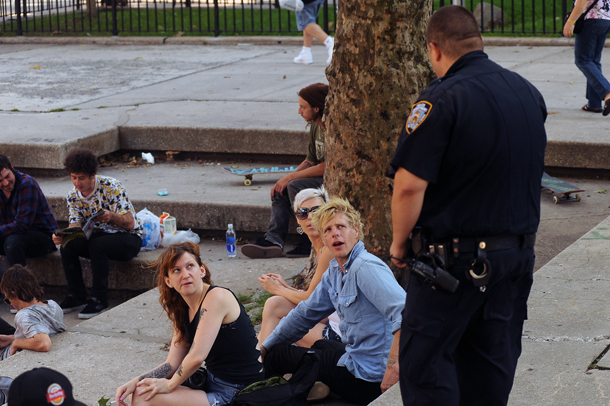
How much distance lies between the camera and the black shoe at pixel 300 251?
6191 mm

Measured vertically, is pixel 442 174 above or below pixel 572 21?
below

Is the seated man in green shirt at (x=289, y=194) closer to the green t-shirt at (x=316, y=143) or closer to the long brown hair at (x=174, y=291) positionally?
the green t-shirt at (x=316, y=143)

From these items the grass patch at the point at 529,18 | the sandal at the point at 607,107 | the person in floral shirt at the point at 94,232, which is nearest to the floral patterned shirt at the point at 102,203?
the person in floral shirt at the point at 94,232

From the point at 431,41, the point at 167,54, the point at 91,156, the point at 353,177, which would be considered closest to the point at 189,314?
the point at 353,177

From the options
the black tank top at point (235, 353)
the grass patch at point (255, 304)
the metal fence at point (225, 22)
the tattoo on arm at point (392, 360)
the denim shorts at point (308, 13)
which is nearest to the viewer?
the tattoo on arm at point (392, 360)

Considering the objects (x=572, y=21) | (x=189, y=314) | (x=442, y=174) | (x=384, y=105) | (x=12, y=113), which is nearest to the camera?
(x=442, y=174)

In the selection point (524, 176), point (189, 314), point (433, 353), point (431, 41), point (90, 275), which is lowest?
point (90, 275)

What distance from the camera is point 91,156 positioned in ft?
19.2

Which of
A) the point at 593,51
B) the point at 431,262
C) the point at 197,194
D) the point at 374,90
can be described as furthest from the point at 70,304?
the point at 593,51

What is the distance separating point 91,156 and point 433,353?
4019 mm

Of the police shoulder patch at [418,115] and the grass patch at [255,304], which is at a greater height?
the police shoulder patch at [418,115]

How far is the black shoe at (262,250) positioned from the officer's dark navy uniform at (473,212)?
3.45 metres

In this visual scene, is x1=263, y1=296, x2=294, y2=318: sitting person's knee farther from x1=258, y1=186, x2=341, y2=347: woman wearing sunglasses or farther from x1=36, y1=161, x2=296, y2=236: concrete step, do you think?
x1=36, y1=161, x2=296, y2=236: concrete step

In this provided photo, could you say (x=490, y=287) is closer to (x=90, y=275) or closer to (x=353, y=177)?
(x=353, y=177)
